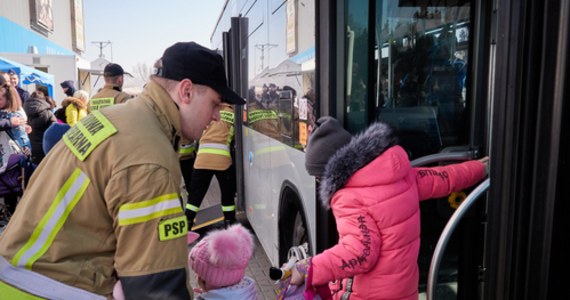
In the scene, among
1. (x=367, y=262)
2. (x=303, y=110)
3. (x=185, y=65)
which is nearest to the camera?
(x=185, y=65)

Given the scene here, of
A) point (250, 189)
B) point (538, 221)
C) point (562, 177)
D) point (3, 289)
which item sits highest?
point (562, 177)

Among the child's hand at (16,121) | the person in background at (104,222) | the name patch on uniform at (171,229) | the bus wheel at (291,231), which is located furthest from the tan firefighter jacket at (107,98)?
the name patch on uniform at (171,229)

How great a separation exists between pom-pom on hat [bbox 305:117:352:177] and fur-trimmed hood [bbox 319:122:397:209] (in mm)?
62

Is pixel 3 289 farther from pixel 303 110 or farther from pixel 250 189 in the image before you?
pixel 250 189

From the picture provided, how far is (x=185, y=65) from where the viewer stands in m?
1.48

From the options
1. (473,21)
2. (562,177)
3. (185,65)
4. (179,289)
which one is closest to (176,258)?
(179,289)

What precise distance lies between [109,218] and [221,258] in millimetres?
536

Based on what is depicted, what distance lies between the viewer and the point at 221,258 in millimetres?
1731

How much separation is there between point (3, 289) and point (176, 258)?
47cm

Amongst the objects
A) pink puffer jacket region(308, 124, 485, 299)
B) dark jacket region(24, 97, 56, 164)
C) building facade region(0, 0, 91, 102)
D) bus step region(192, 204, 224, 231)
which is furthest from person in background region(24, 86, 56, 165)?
pink puffer jacket region(308, 124, 485, 299)

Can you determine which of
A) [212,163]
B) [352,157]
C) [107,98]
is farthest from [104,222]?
[107,98]

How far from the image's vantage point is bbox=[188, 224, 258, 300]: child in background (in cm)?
173

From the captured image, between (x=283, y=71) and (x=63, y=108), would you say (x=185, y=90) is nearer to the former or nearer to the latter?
(x=283, y=71)

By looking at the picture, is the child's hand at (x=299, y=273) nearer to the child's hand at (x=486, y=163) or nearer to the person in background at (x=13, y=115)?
the child's hand at (x=486, y=163)
